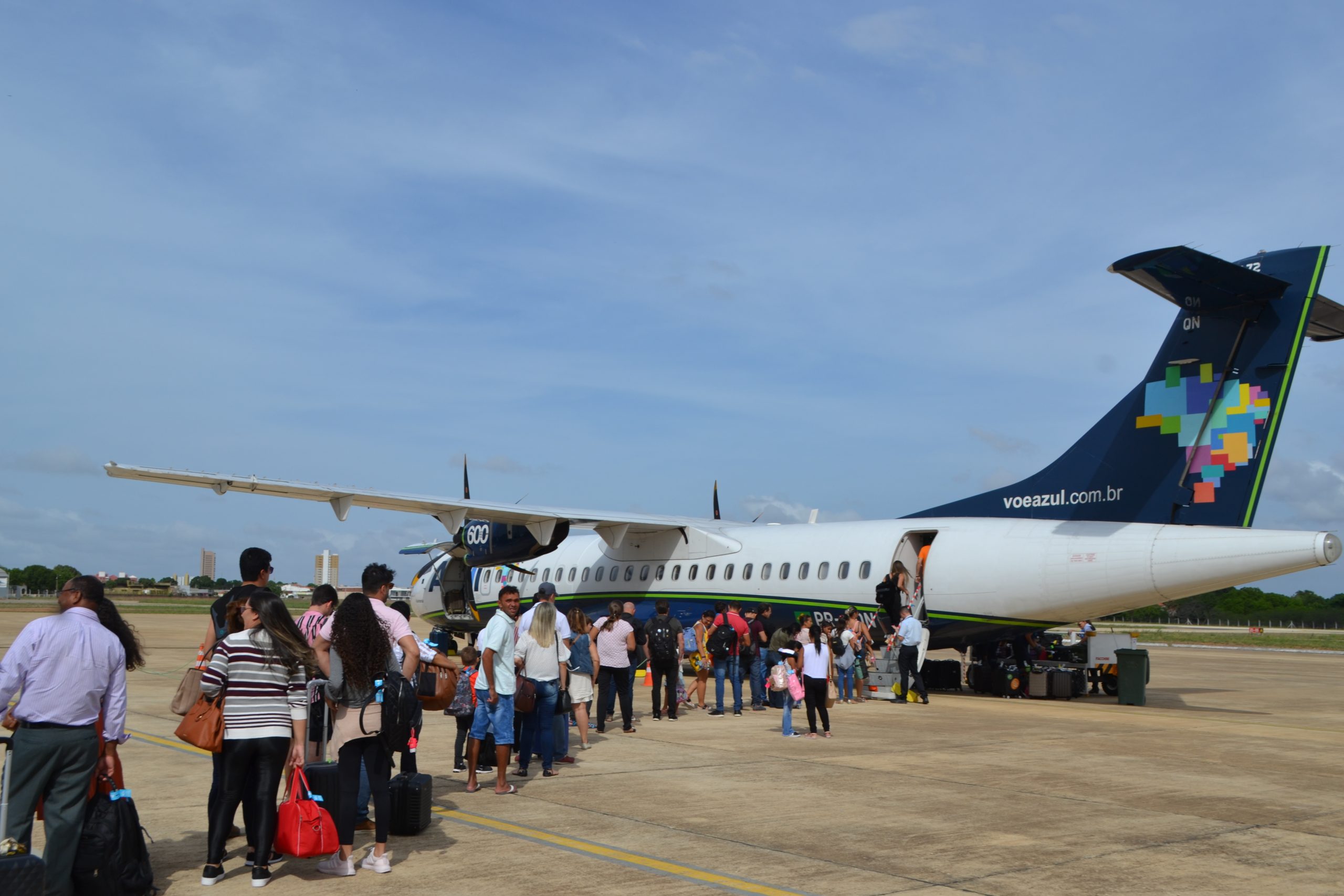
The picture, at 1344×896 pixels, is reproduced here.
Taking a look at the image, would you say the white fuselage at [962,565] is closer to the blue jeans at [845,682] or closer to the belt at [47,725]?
the blue jeans at [845,682]

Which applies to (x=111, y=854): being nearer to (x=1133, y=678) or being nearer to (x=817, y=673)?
(x=817, y=673)

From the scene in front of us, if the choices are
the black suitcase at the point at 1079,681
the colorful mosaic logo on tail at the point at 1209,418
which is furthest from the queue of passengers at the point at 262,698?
the black suitcase at the point at 1079,681

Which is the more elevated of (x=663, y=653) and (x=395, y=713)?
(x=395, y=713)

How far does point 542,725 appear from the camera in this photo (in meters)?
9.96

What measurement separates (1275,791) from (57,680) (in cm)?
983

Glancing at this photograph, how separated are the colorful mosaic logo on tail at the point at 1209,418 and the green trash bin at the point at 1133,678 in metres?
3.57

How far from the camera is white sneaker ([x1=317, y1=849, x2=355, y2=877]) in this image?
6.74m

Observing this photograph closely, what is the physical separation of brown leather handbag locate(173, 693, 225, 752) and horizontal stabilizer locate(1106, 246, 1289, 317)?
12.3 metres

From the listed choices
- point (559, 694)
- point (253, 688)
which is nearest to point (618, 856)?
point (253, 688)

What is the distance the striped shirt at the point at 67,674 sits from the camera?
19.3 feet

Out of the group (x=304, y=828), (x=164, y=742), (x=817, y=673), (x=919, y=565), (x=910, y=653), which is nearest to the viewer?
(x=304, y=828)

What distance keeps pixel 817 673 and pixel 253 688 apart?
26.9 feet

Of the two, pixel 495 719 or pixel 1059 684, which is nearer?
pixel 495 719

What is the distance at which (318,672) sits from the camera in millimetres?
7113
